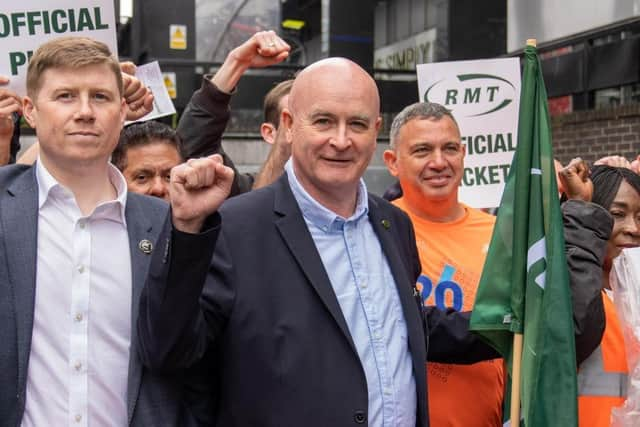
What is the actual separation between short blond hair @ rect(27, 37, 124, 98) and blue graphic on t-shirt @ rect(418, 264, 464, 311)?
1.56 meters

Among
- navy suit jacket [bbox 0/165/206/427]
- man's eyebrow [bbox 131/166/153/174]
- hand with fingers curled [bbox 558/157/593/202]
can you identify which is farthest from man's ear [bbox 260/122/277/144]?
navy suit jacket [bbox 0/165/206/427]

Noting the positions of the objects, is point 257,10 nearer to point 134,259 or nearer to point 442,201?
point 442,201

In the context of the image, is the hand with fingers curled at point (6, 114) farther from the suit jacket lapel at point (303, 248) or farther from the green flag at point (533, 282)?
the green flag at point (533, 282)

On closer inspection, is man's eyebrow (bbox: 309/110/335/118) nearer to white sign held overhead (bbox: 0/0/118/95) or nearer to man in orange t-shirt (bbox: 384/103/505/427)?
man in orange t-shirt (bbox: 384/103/505/427)

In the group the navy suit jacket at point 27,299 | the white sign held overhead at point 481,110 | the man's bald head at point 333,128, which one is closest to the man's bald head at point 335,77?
the man's bald head at point 333,128

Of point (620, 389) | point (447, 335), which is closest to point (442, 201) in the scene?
point (447, 335)

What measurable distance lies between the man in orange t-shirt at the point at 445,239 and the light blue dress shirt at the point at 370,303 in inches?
31.3

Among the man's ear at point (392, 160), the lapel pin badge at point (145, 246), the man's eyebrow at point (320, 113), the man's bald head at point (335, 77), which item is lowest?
the lapel pin badge at point (145, 246)

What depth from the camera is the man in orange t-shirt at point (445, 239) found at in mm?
3729

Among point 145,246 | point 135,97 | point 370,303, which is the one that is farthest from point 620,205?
point 145,246

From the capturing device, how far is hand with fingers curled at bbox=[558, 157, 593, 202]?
3754 mm

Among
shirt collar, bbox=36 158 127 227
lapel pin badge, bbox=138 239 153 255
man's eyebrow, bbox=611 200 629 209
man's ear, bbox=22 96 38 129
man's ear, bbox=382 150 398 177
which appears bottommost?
man's eyebrow, bbox=611 200 629 209

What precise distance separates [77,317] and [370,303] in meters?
0.85

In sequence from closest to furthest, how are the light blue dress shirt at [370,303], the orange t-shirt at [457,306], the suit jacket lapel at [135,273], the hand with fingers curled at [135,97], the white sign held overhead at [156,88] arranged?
the suit jacket lapel at [135,273], the light blue dress shirt at [370,303], the hand with fingers curled at [135,97], the orange t-shirt at [457,306], the white sign held overhead at [156,88]
